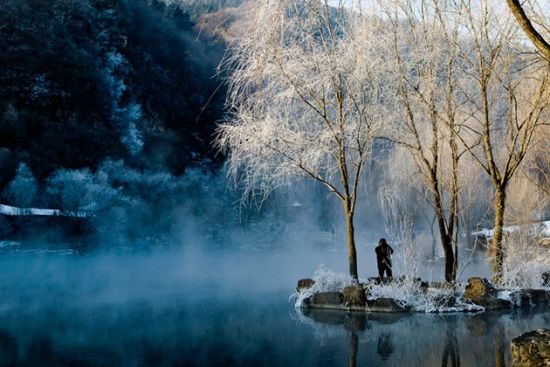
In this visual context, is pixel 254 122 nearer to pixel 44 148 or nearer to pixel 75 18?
pixel 44 148

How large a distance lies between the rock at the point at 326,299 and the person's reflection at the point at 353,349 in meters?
2.96

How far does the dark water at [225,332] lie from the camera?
8.05 m

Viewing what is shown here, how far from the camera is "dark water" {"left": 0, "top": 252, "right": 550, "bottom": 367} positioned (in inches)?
317

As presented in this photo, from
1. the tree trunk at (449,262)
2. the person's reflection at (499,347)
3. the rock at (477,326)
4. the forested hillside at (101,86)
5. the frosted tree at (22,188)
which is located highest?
the forested hillside at (101,86)

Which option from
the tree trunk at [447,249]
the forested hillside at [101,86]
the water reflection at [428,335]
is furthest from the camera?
the forested hillside at [101,86]

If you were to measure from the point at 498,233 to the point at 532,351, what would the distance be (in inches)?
323

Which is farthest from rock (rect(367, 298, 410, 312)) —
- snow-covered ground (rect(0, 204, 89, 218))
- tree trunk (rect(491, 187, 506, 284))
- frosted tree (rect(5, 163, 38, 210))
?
frosted tree (rect(5, 163, 38, 210))

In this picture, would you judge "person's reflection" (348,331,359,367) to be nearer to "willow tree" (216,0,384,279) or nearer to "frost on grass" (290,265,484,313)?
"frost on grass" (290,265,484,313)

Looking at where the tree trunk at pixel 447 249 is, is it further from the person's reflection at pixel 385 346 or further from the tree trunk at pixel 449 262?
the person's reflection at pixel 385 346

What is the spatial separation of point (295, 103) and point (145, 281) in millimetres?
9148

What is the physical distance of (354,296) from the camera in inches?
493

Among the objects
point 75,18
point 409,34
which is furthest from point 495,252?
point 75,18

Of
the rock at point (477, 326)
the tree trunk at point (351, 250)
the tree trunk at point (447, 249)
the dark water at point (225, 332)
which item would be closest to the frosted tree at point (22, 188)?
the dark water at point (225, 332)

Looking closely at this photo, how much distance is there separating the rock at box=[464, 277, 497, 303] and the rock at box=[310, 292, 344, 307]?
267cm
